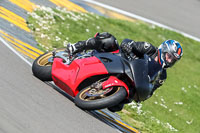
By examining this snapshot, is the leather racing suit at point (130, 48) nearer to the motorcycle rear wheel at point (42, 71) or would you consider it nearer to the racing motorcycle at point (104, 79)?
the racing motorcycle at point (104, 79)

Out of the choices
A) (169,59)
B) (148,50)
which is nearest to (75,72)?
(148,50)

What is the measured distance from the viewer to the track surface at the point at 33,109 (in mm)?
4488

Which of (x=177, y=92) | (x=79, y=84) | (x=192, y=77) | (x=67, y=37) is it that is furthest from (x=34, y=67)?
(x=192, y=77)

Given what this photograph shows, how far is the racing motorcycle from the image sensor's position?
547 cm

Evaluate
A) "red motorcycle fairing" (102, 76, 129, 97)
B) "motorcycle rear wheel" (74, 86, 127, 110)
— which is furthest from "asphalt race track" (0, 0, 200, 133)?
"red motorcycle fairing" (102, 76, 129, 97)

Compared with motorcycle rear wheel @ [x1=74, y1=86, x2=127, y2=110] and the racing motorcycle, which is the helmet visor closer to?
the racing motorcycle

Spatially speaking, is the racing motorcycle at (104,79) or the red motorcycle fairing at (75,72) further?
the red motorcycle fairing at (75,72)

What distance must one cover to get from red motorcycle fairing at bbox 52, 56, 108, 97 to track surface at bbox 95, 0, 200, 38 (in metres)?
8.73

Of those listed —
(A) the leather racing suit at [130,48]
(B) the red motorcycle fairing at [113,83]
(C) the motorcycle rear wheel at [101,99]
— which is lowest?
(C) the motorcycle rear wheel at [101,99]

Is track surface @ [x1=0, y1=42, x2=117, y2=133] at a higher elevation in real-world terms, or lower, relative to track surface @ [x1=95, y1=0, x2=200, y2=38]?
higher

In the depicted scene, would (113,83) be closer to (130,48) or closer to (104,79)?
(104,79)

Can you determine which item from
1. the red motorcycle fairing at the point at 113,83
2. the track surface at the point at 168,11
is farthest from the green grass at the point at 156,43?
the red motorcycle fairing at the point at 113,83

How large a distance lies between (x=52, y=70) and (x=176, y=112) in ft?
13.2

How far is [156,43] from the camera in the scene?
12961 millimetres
